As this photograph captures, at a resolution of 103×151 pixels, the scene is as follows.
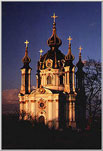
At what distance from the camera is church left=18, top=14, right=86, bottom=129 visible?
37438mm

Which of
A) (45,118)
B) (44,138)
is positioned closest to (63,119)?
(45,118)

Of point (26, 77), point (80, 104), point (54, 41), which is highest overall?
point (54, 41)

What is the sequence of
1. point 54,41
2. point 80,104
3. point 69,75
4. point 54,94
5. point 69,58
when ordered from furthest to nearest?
1. point 54,41
2. point 80,104
3. point 69,58
4. point 69,75
5. point 54,94

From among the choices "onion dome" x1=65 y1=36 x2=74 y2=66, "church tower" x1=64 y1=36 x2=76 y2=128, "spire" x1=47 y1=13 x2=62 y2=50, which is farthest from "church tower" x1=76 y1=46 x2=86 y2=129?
"spire" x1=47 y1=13 x2=62 y2=50

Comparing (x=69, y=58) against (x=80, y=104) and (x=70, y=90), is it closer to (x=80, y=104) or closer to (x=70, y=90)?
(x=70, y=90)

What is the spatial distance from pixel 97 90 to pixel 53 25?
1334 centimetres

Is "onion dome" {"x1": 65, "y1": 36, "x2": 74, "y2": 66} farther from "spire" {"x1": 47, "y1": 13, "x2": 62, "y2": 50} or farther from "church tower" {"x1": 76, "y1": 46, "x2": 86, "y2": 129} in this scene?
"church tower" {"x1": 76, "y1": 46, "x2": 86, "y2": 129}

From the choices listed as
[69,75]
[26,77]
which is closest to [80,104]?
[69,75]

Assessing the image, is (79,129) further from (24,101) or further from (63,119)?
(24,101)

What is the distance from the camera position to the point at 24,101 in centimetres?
3991

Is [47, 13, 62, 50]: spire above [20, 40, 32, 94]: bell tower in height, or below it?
above

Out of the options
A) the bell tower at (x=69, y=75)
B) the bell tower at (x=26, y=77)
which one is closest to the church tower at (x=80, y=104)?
the bell tower at (x=69, y=75)

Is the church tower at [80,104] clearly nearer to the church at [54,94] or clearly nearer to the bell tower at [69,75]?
the church at [54,94]

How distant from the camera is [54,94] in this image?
37406mm
